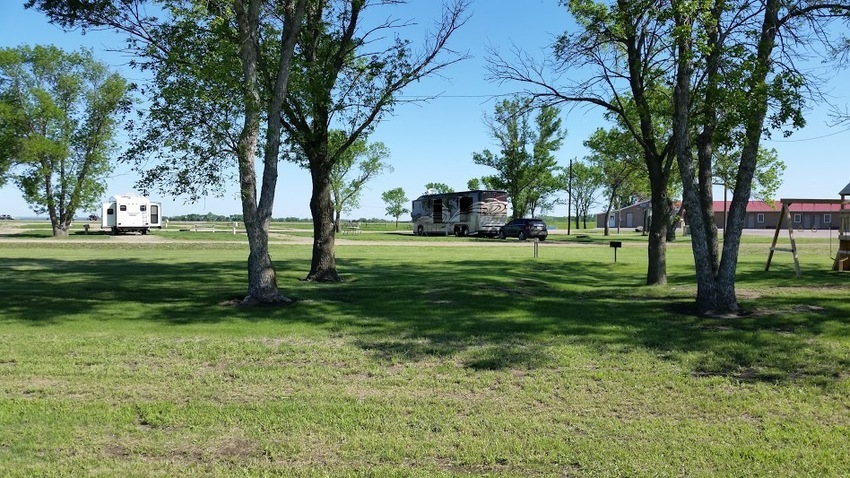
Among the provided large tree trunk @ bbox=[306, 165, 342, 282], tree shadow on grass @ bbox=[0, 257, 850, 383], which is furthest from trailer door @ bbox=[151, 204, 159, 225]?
large tree trunk @ bbox=[306, 165, 342, 282]

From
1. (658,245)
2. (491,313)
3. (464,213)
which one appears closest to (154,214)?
(464,213)

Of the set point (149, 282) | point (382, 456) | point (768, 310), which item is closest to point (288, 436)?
point (382, 456)

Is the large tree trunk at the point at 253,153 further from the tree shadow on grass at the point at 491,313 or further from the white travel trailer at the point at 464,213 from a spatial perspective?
the white travel trailer at the point at 464,213

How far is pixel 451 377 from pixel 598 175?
62575mm

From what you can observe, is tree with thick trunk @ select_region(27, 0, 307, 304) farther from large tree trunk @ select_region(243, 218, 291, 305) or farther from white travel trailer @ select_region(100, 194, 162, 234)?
white travel trailer @ select_region(100, 194, 162, 234)

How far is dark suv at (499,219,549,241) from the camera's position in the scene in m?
48.7

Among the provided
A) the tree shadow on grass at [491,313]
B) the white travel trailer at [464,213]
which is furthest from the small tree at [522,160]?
the tree shadow on grass at [491,313]

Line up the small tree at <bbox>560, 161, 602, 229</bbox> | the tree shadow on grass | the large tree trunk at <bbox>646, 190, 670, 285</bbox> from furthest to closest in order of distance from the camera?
the small tree at <bbox>560, 161, 602, 229</bbox>, the large tree trunk at <bbox>646, 190, 670, 285</bbox>, the tree shadow on grass

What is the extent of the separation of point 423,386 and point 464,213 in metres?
46.8

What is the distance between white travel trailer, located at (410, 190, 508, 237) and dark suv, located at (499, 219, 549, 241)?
3.91ft

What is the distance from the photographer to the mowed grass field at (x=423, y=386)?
4641 millimetres

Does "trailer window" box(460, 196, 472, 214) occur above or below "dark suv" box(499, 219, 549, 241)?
above

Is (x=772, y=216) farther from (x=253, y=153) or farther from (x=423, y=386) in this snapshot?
(x=423, y=386)

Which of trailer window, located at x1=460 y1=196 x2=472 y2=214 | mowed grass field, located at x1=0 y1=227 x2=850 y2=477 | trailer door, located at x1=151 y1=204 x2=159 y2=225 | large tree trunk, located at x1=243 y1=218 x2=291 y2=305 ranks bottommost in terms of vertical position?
mowed grass field, located at x1=0 y1=227 x2=850 y2=477
